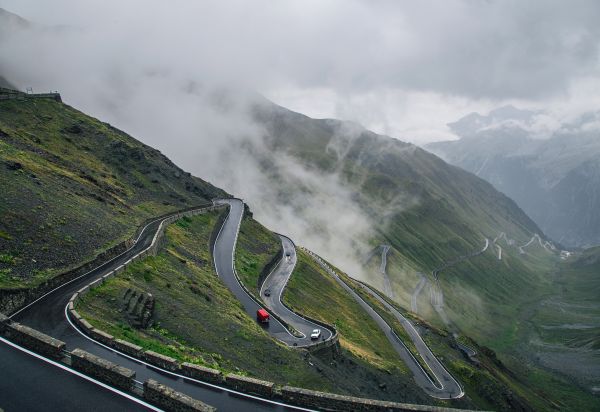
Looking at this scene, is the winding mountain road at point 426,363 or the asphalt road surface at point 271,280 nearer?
the asphalt road surface at point 271,280

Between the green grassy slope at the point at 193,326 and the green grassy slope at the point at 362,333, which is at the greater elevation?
the green grassy slope at the point at 362,333

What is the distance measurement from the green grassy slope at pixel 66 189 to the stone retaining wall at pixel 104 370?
1448 centimetres

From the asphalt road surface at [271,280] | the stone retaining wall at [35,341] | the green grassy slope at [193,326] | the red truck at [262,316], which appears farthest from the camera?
the red truck at [262,316]

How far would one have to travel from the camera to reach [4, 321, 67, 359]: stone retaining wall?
22312mm

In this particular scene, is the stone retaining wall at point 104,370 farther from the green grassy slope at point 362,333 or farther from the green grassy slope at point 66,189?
the green grassy slope at point 362,333

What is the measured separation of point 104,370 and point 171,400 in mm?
4098

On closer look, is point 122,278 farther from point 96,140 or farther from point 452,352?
point 452,352

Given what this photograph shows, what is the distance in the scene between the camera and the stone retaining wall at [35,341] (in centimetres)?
2231

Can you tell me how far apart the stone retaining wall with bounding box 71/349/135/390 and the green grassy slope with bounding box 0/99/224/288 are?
14.5 meters

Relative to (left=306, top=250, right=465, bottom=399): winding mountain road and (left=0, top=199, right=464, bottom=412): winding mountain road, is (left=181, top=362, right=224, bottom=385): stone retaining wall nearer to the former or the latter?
(left=0, top=199, right=464, bottom=412): winding mountain road

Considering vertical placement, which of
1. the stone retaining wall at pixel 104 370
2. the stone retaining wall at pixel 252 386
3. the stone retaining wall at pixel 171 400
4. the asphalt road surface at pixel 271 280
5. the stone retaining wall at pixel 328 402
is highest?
the asphalt road surface at pixel 271 280

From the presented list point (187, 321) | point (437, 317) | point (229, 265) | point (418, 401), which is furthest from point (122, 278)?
point (437, 317)

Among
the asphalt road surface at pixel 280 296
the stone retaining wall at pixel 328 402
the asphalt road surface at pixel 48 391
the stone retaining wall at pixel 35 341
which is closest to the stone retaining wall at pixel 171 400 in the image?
the asphalt road surface at pixel 48 391

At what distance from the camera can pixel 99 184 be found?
78.9 m
